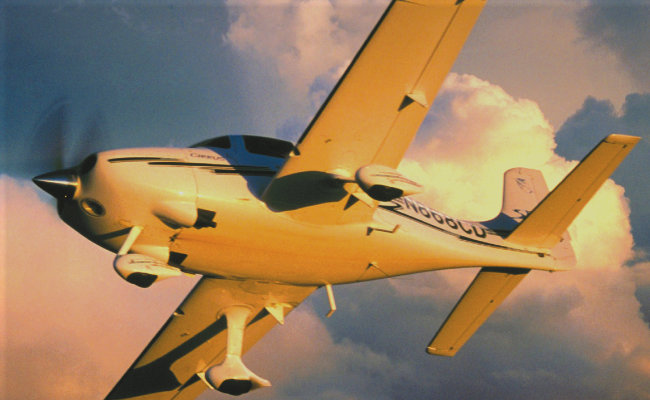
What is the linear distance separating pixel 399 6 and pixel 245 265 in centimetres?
519

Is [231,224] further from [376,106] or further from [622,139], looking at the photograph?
[622,139]

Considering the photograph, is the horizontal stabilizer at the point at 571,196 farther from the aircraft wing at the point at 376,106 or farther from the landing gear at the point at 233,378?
the landing gear at the point at 233,378

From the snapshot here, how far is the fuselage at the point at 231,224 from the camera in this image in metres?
9.90

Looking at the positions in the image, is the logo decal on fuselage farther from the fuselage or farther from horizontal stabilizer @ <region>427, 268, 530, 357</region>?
horizontal stabilizer @ <region>427, 268, 530, 357</region>

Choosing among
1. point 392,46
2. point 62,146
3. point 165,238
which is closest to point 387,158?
point 392,46

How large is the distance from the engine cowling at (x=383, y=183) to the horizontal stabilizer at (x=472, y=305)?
524cm

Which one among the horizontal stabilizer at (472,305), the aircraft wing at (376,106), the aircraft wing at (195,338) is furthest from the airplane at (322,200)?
the horizontal stabilizer at (472,305)

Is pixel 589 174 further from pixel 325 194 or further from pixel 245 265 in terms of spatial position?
pixel 245 265

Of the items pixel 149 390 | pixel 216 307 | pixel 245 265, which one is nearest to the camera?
pixel 245 265

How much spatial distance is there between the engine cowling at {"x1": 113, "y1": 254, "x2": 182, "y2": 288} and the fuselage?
23.0 inches

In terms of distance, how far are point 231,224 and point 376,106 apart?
116 inches

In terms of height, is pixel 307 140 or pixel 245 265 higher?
pixel 307 140

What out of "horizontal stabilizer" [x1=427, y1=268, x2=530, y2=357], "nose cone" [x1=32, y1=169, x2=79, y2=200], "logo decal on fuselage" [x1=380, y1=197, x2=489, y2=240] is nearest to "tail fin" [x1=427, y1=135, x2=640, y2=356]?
"horizontal stabilizer" [x1=427, y1=268, x2=530, y2=357]

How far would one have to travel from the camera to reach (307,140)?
33.1 ft
